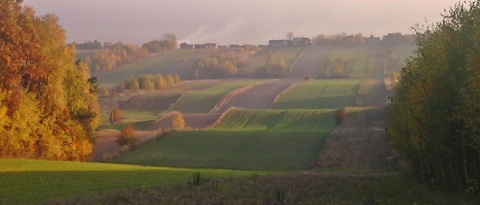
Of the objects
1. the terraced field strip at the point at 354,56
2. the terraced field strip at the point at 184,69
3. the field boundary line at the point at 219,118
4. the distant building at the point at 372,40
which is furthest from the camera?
the distant building at the point at 372,40

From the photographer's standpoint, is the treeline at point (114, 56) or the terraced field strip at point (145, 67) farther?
the treeline at point (114, 56)

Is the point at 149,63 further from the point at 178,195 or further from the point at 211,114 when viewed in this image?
the point at 178,195

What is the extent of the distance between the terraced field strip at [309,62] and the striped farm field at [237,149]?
66131 millimetres

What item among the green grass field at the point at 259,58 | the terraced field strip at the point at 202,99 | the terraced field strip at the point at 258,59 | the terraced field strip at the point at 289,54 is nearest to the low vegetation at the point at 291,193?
the terraced field strip at the point at 202,99

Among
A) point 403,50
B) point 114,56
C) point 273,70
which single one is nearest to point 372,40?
point 403,50

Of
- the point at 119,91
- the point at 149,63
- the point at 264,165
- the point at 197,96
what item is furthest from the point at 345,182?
the point at 149,63

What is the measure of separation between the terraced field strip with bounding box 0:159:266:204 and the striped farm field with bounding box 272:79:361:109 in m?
69.0

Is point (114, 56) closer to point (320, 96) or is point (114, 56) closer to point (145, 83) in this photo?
point (145, 83)

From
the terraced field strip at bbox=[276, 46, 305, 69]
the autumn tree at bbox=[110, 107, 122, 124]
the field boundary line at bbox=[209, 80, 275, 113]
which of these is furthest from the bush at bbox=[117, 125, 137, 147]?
the terraced field strip at bbox=[276, 46, 305, 69]

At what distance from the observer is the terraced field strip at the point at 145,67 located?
15343 centimetres

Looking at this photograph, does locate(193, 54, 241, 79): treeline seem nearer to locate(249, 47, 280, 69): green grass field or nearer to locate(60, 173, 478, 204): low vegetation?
locate(249, 47, 280, 69): green grass field

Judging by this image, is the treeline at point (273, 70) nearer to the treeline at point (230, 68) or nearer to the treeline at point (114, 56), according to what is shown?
the treeline at point (230, 68)

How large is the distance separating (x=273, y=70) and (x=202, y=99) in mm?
45058

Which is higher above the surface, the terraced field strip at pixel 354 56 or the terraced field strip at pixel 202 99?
the terraced field strip at pixel 354 56
